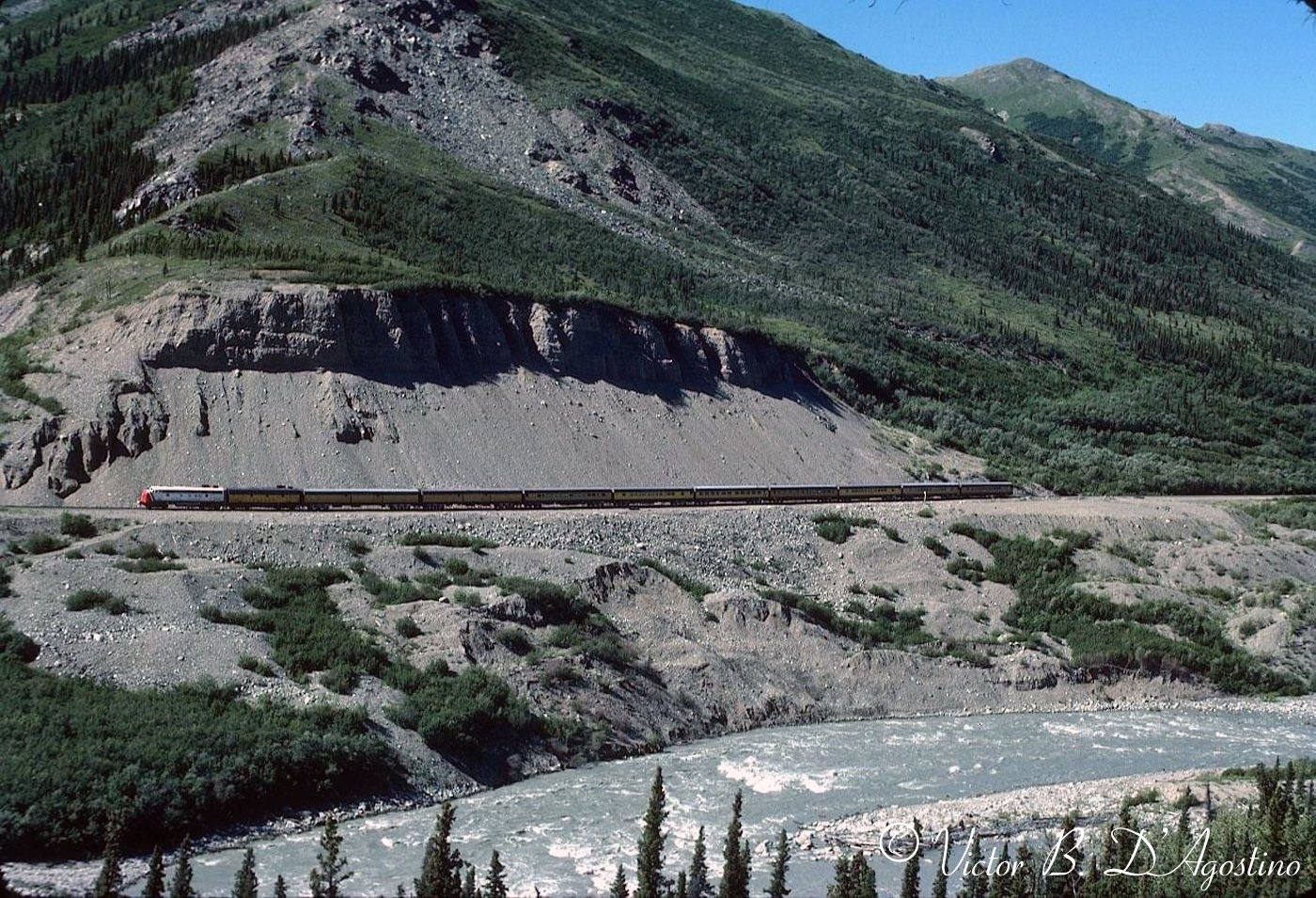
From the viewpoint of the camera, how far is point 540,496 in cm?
4819

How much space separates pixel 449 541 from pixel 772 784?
14778 mm

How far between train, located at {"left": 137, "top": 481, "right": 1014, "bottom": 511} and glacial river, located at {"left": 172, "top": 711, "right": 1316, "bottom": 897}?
15378mm

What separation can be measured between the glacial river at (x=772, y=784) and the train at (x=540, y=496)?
1538 cm

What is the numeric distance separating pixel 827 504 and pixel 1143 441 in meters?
39.9

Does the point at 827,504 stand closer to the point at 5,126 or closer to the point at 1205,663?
the point at 1205,663

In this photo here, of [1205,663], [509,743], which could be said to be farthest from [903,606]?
[509,743]

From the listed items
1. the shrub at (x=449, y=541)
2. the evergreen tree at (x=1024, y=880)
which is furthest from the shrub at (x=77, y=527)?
the evergreen tree at (x=1024, y=880)

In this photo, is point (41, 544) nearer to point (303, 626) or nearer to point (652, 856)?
point (303, 626)

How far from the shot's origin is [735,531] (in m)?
47.8

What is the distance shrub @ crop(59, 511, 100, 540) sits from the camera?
36.9 metres

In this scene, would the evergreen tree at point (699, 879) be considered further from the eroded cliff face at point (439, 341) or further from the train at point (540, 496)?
the eroded cliff face at point (439, 341)

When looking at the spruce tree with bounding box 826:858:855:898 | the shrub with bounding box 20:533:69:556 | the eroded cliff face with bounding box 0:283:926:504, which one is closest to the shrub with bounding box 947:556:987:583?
the eroded cliff face with bounding box 0:283:926:504

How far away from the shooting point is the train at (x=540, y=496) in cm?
4222

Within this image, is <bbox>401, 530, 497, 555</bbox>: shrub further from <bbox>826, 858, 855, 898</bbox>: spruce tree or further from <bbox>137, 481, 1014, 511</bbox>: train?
<bbox>826, 858, 855, 898</bbox>: spruce tree
